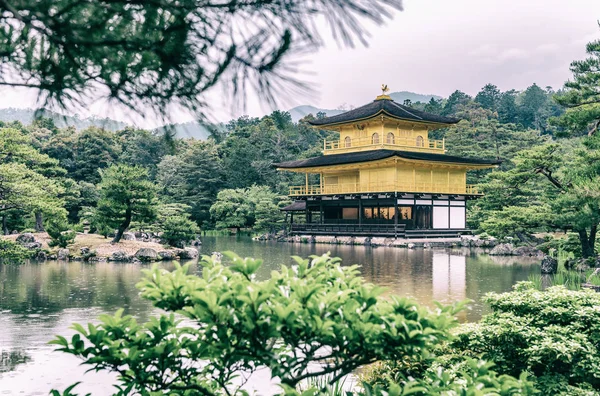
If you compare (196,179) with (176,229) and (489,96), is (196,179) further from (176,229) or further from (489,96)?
(489,96)

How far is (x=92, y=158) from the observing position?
36906mm

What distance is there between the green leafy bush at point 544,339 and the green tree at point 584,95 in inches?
335

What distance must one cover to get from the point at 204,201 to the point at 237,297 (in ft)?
123

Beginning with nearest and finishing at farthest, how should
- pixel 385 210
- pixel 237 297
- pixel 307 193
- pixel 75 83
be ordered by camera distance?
pixel 237 297, pixel 75 83, pixel 385 210, pixel 307 193

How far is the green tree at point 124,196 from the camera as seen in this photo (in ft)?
56.4

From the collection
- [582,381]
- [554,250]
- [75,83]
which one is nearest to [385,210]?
[554,250]

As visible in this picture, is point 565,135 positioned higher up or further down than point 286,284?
higher up

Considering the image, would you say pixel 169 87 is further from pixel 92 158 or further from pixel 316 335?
pixel 92 158

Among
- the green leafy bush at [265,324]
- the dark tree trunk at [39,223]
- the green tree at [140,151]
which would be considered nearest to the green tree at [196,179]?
the green tree at [140,151]

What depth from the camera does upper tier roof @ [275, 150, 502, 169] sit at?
2581 cm

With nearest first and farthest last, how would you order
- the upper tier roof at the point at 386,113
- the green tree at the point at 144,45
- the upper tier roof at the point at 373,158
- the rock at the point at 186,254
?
the green tree at the point at 144,45
the rock at the point at 186,254
the upper tier roof at the point at 373,158
the upper tier roof at the point at 386,113

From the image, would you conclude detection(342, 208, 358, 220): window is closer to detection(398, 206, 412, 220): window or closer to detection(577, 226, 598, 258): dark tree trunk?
detection(398, 206, 412, 220): window

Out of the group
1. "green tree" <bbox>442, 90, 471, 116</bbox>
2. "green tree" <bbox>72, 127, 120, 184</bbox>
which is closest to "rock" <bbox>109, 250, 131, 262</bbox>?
"green tree" <bbox>72, 127, 120, 184</bbox>

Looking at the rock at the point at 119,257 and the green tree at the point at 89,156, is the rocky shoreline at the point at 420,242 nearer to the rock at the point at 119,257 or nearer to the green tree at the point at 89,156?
the rock at the point at 119,257
